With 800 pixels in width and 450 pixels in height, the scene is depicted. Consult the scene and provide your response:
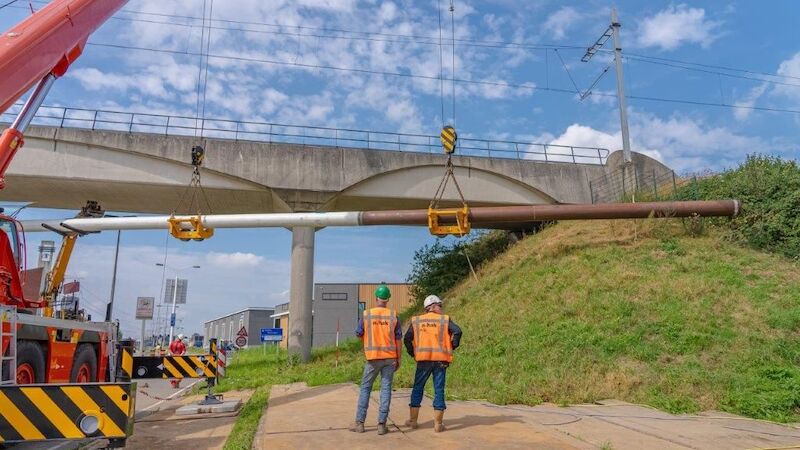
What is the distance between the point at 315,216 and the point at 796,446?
35.4 feet

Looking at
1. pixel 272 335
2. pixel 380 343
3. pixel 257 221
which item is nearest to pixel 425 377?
pixel 380 343

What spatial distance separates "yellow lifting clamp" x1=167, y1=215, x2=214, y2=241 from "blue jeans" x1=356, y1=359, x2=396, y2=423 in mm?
8757

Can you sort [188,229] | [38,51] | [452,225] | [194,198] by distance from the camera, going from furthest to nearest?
[194,198] < [188,229] < [452,225] < [38,51]

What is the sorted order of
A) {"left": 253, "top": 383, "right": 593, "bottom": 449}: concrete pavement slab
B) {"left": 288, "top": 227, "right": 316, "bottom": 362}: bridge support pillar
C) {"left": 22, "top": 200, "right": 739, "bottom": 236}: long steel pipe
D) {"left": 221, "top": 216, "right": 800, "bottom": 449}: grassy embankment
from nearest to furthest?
1. {"left": 253, "top": 383, "right": 593, "bottom": 449}: concrete pavement slab
2. {"left": 221, "top": 216, "right": 800, "bottom": 449}: grassy embankment
3. {"left": 22, "top": 200, "right": 739, "bottom": 236}: long steel pipe
4. {"left": 288, "top": 227, "right": 316, "bottom": 362}: bridge support pillar

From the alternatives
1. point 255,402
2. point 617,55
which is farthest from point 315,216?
point 617,55

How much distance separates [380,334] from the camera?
6.96m

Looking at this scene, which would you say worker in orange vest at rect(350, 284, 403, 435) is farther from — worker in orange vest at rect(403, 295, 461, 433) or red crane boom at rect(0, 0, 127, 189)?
red crane boom at rect(0, 0, 127, 189)

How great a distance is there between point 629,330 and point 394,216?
6.44 meters

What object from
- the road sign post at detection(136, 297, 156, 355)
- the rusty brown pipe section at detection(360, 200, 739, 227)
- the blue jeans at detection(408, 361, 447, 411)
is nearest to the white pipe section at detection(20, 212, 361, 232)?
the rusty brown pipe section at detection(360, 200, 739, 227)

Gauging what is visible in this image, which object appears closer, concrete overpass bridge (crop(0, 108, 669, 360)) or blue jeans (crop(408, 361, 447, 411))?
blue jeans (crop(408, 361, 447, 411))

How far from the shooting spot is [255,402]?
10547mm

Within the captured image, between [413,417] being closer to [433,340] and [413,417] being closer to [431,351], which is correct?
[431,351]

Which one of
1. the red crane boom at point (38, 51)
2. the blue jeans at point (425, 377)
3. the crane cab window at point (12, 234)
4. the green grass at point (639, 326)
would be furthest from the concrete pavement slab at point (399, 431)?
the red crane boom at point (38, 51)

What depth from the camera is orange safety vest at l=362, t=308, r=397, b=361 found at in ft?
22.6
